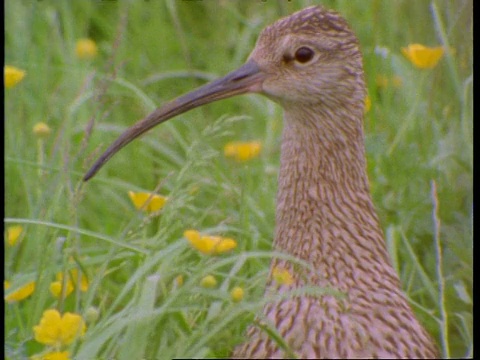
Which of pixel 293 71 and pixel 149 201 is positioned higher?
pixel 293 71

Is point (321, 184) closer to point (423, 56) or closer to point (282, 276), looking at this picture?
point (282, 276)

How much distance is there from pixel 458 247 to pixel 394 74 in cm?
74

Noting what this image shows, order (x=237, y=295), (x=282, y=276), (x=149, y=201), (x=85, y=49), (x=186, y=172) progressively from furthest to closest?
(x=85, y=49)
(x=149, y=201)
(x=186, y=172)
(x=282, y=276)
(x=237, y=295)

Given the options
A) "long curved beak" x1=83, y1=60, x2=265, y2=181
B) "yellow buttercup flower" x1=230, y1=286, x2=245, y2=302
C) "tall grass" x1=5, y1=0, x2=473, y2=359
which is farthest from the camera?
"long curved beak" x1=83, y1=60, x2=265, y2=181

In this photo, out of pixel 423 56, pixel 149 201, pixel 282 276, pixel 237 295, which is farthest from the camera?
pixel 423 56

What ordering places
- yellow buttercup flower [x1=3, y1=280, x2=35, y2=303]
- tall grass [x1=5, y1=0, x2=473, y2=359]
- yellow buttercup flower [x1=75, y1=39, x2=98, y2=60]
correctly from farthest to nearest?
1. yellow buttercup flower [x1=75, y1=39, x2=98, y2=60]
2. yellow buttercup flower [x1=3, y1=280, x2=35, y2=303]
3. tall grass [x1=5, y1=0, x2=473, y2=359]

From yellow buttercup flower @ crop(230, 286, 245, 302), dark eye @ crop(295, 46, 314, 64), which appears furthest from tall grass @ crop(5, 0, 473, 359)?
dark eye @ crop(295, 46, 314, 64)

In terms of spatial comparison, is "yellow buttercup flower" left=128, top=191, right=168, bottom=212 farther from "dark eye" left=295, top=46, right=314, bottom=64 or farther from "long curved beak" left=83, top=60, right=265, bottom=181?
"dark eye" left=295, top=46, right=314, bottom=64

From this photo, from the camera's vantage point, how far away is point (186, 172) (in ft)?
9.77

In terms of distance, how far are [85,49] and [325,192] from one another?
5.75 ft

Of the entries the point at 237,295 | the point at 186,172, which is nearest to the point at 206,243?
the point at 237,295

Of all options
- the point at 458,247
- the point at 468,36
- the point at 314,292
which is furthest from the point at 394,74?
the point at 314,292

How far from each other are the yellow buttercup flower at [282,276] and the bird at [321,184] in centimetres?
1

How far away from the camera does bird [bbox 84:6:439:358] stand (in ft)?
9.52
